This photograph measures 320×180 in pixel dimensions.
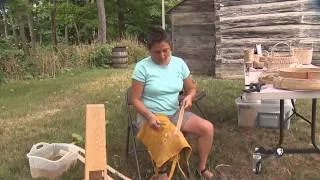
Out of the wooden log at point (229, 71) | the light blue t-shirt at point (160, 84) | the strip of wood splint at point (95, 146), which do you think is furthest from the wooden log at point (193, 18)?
the strip of wood splint at point (95, 146)

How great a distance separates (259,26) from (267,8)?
0.47 metres

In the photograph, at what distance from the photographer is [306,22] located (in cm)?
1138

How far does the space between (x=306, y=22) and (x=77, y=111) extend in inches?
253

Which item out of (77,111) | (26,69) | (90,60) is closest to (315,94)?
(77,111)

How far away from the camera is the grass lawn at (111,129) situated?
4.77 metres

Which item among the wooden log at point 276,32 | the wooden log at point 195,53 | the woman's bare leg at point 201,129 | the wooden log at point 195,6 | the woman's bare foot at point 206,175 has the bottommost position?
the woman's bare foot at point 206,175

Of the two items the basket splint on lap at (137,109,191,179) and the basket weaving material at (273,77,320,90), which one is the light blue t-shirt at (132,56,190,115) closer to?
the basket splint on lap at (137,109,191,179)

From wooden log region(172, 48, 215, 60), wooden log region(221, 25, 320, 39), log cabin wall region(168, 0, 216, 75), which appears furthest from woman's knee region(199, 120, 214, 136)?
wooden log region(172, 48, 215, 60)

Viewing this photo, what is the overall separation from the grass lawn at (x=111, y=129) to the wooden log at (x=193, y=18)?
3.86m

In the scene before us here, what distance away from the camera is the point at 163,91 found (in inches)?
171

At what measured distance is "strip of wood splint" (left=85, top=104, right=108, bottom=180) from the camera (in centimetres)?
385

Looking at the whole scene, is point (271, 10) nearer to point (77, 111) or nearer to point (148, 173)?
point (77, 111)

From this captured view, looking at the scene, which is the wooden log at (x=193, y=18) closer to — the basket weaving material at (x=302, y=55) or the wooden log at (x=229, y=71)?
the wooden log at (x=229, y=71)

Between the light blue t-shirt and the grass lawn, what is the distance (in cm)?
73
